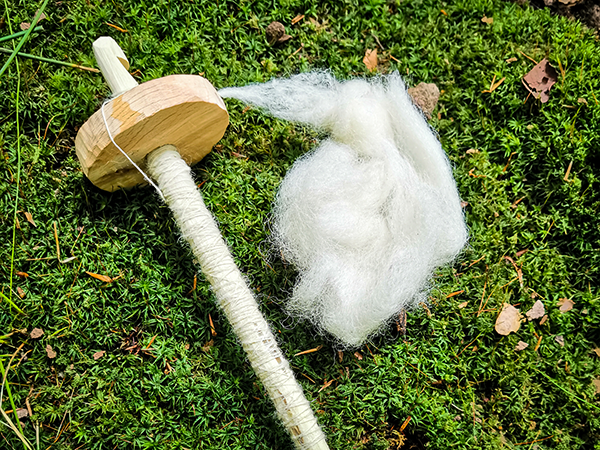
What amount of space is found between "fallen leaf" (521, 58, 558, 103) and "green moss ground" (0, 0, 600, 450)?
0.04 meters

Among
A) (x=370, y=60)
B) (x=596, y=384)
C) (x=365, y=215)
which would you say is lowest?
(x=596, y=384)

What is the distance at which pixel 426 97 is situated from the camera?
8.23 ft

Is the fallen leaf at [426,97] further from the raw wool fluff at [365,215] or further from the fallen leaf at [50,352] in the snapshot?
the fallen leaf at [50,352]

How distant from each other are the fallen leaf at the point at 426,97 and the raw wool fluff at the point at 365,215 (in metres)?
0.21

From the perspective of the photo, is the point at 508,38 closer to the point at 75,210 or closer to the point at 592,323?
the point at 592,323

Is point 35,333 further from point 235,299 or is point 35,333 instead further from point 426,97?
point 426,97

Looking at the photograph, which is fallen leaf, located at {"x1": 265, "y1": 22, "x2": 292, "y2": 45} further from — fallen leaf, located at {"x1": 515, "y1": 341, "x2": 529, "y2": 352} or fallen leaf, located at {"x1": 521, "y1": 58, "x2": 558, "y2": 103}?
fallen leaf, located at {"x1": 515, "y1": 341, "x2": 529, "y2": 352}

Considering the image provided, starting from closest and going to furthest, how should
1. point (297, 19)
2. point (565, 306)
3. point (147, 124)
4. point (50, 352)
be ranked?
point (147, 124), point (50, 352), point (565, 306), point (297, 19)

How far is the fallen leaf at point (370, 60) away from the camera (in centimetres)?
256

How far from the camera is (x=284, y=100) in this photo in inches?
92.5

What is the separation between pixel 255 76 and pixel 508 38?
1.36 meters

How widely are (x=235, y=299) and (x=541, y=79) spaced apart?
6.36 feet

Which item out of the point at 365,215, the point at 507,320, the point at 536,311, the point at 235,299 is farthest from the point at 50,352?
the point at 536,311

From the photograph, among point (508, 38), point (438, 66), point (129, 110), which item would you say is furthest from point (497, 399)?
point (129, 110)
